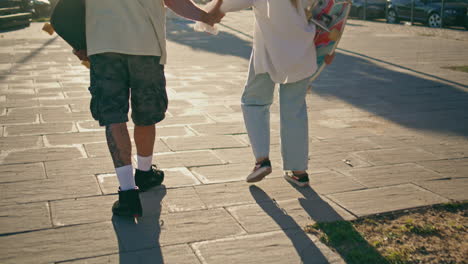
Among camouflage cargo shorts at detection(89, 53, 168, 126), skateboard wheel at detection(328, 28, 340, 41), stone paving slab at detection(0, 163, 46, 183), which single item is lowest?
stone paving slab at detection(0, 163, 46, 183)

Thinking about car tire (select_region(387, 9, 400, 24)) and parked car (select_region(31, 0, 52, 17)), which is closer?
car tire (select_region(387, 9, 400, 24))

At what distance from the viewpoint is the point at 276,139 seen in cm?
522

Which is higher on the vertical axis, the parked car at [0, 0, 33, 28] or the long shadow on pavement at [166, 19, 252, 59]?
the parked car at [0, 0, 33, 28]

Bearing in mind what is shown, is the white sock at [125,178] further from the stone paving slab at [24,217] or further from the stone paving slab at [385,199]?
the stone paving slab at [385,199]

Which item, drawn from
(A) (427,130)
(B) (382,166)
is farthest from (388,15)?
(B) (382,166)

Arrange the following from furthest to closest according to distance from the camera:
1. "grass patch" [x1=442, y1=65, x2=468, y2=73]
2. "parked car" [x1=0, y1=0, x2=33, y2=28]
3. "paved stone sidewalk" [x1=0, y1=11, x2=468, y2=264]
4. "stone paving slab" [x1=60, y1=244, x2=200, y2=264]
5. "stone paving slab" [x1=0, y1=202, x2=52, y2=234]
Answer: "parked car" [x1=0, y1=0, x2=33, y2=28], "grass patch" [x1=442, y1=65, x2=468, y2=73], "stone paving slab" [x1=0, y1=202, x2=52, y2=234], "paved stone sidewalk" [x1=0, y1=11, x2=468, y2=264], "stone paving slab" [x1=60, y1=244, x2=200, y2=264]

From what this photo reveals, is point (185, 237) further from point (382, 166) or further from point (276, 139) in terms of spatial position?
point (276, 139)

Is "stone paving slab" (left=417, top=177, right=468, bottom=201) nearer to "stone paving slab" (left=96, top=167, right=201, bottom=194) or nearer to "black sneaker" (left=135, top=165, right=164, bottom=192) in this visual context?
"stone paving slab" (left=96, top=167, right=201, bottom=194)

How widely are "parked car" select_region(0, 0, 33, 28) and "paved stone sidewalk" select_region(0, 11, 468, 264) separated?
34.3 feet

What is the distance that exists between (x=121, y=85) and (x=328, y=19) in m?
1.45

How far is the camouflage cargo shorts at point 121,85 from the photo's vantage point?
3295 mm

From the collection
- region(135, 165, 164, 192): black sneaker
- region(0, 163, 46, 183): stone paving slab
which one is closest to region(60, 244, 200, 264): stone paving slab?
region(135, 165, 164, 192): black sneaker

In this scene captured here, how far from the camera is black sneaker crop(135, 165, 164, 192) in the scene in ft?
12.5

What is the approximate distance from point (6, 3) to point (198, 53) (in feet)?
35.0
